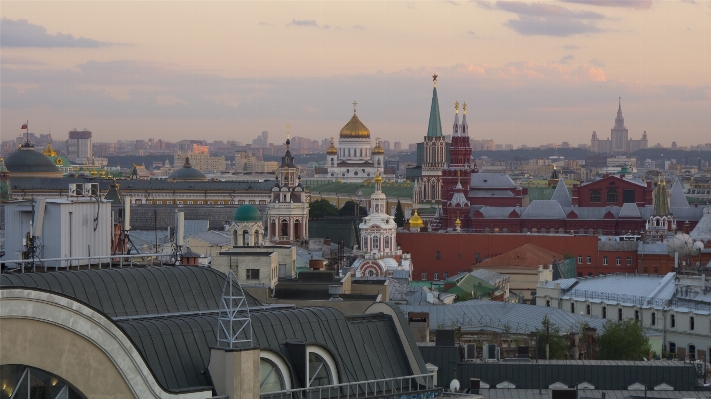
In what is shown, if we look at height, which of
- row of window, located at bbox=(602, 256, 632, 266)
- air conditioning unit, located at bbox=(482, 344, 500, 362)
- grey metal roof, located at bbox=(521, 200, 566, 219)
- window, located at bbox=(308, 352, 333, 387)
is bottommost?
row of window, located at bbox=(602, 256, 632, 266)

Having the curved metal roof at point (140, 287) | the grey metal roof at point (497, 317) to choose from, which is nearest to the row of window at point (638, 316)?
the grey metal roof at point (497, 317)

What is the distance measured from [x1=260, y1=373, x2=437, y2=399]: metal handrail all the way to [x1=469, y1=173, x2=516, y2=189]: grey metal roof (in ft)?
304

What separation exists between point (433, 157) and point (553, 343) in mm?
105050

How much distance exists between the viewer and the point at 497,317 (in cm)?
5147

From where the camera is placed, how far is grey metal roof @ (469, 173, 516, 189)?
114 m

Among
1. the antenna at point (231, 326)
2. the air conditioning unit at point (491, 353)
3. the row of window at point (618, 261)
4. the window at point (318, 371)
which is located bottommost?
the row of window at point (618, 261)

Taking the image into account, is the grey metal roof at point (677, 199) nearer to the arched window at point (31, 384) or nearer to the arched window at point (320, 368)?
the arched window at point (320, 368)

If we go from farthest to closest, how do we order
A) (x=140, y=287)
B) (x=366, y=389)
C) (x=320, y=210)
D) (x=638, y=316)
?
(x=320, y=210), (x=638, y=316), (x=140, y=287), (x=366, y=389)

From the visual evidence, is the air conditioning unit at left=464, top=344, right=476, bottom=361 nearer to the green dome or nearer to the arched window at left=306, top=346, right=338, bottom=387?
the arched window at left=306, top=346, right=338, bottom=387

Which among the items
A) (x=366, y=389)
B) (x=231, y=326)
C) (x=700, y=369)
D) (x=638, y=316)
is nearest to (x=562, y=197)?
(x=638, y=316)

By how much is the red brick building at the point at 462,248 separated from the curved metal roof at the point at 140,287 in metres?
73.7

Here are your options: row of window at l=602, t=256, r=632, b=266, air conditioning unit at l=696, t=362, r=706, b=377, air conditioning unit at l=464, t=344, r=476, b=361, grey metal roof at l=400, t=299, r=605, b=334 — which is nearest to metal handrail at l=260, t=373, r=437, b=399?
air conditioning unit at l=464, t=344, r=476, b=361

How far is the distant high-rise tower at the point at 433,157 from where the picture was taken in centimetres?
14725

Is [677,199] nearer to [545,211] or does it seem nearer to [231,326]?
[545,211]
